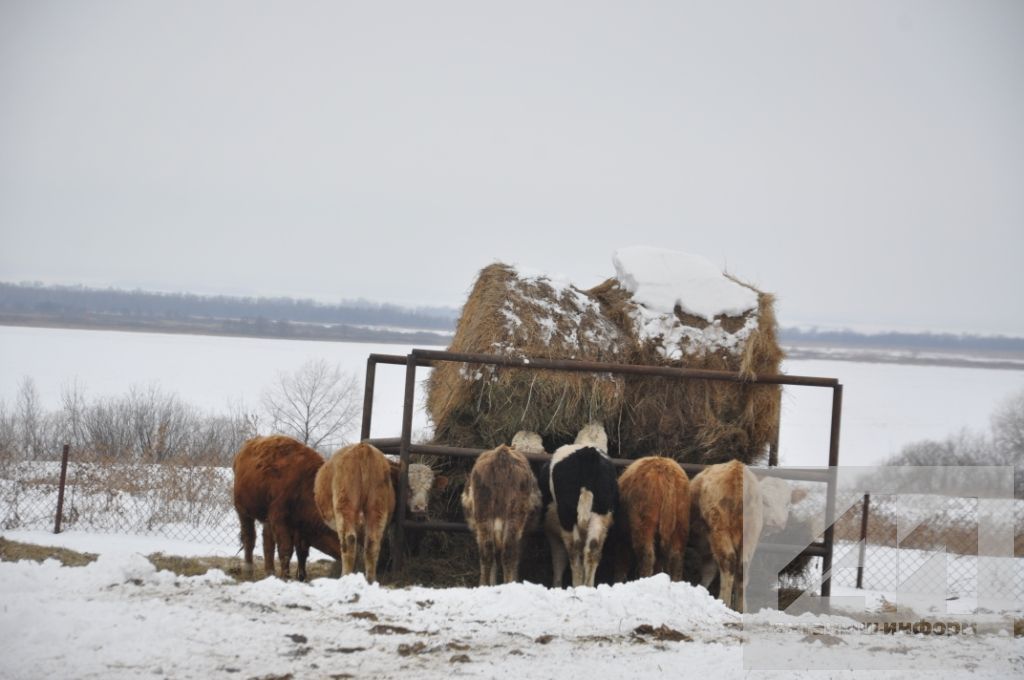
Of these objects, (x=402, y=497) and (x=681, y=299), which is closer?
(x=402, y=497)

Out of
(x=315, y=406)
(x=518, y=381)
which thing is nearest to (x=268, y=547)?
(x=518, y=381)

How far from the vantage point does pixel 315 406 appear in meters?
26.8

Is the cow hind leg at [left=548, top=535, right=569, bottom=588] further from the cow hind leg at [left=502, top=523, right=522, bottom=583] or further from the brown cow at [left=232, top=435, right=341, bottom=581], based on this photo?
the brown cow at [left=232, top=435, right=341, bottom=581]

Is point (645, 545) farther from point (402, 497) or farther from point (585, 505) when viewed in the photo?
point (402, 497)

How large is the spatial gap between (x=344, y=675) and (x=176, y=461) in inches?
465

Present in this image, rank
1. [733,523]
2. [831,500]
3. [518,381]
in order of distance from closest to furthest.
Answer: [733,523], [831,500], [518,381]

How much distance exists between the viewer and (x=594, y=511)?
8992 millimetres

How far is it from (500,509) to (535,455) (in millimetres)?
1012

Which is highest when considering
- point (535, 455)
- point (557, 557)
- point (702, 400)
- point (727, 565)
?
point (702, 400)

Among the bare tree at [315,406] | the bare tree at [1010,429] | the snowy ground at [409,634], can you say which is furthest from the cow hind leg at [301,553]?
the bare tree at [1010,429]

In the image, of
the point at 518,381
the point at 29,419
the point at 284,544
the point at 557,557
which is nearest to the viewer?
the point at 557,557

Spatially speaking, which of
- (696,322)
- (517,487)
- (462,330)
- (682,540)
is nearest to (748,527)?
(682,540)

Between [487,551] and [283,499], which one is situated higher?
[283,499]

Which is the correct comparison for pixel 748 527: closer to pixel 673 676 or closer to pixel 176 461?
pixel 673 676
